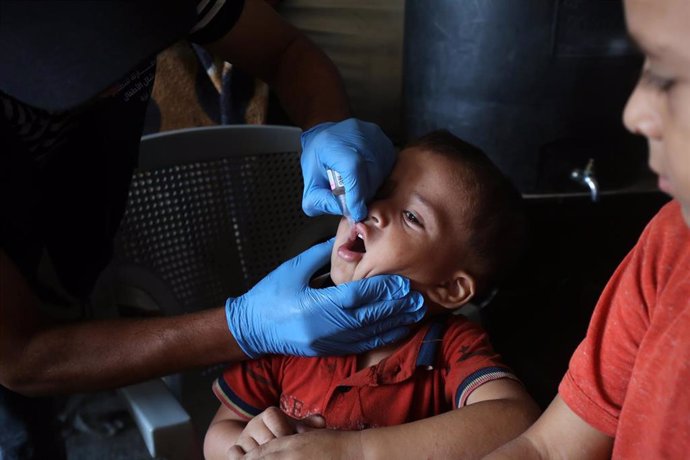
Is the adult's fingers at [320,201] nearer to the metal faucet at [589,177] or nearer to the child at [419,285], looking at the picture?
the child at [419,285]

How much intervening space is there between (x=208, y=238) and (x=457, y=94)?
83 centimetres

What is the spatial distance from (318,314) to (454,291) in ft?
0.71

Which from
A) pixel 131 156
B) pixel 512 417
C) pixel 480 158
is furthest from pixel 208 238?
pixel 512 417

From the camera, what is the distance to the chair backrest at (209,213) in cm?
138

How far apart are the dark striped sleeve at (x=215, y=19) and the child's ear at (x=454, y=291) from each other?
0.62 m

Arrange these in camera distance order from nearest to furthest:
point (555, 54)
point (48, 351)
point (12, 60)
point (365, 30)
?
point (12, 60) → point (48, 351) → point (555, 54) → point (365, 30)

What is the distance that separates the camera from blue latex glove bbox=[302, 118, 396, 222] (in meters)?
1.06

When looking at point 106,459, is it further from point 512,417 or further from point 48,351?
point 512,417

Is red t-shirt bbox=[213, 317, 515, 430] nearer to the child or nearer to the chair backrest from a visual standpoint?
the child

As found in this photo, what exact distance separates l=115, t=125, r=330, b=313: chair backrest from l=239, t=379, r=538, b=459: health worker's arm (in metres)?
0.57

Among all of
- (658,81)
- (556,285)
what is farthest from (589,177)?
(658,81)

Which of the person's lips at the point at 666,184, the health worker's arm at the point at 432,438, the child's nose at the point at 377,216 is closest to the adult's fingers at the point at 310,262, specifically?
the child's nose at the point at 377,216

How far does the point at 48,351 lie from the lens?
1.04 m

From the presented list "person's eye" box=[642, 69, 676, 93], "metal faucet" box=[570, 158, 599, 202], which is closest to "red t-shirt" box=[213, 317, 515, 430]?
"person's eye" box=[642, 69, 676, 93]
